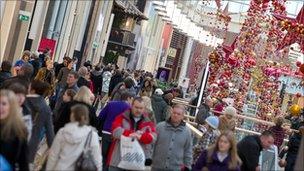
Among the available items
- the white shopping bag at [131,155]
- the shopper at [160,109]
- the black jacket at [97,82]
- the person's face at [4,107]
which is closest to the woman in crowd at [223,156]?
the white shopping bag at [131,155]

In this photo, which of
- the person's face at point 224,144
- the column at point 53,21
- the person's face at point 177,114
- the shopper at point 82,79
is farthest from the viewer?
the column at point 53,21

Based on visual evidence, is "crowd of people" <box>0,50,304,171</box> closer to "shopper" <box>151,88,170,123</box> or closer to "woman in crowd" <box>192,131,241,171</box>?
"woman in crowd" <box>192,131,241,171</box>

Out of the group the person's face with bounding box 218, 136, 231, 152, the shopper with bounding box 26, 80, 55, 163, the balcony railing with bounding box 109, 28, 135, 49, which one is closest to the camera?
the person's face with bounding box 218, 136, 231, 152

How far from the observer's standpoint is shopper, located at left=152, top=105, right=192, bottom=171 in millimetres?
10945

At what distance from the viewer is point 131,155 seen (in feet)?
34.6

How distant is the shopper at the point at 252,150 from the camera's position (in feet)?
35.7

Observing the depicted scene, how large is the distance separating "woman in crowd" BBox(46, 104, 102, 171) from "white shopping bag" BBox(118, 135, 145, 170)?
1.55 meters

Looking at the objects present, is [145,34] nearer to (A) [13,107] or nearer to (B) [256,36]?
(B) [256,36]

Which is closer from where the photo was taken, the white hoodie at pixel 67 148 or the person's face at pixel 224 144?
the white hoodie at pixel 67 148

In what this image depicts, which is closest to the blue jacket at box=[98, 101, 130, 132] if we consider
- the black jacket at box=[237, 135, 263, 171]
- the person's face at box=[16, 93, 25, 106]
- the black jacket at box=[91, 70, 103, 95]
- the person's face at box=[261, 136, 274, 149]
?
the black jacket at box=[237, 135, 263, 171]

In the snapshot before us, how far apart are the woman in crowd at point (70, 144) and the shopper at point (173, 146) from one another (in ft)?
6.82

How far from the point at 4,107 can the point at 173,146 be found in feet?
12.3

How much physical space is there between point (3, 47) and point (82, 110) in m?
22.4

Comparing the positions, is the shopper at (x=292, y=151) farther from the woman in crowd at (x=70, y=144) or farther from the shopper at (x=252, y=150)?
the woman in crowd at (x=70, y=144)
